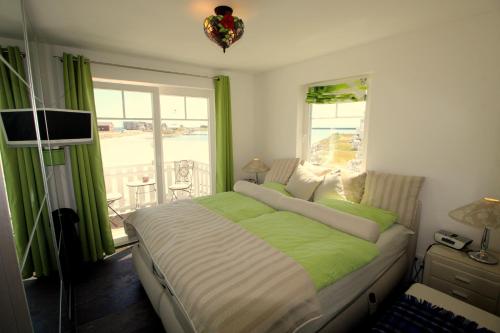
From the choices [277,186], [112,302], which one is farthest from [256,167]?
[112,302]

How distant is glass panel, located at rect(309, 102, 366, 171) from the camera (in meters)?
2.92

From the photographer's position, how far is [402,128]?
2.41 metres

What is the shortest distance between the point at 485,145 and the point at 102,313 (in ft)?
11.3

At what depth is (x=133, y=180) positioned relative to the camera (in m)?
3.90

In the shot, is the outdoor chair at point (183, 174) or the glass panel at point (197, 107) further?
the outdoor chair at point (183, 174)

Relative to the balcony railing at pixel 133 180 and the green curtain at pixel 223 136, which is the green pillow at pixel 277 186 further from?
the balcony railing at pixel 133 180

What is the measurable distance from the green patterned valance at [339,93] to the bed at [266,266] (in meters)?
1.47

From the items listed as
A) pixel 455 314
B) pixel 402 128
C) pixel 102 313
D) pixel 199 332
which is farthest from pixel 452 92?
pixel 102 313

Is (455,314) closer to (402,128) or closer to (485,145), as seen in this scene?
(485,145)

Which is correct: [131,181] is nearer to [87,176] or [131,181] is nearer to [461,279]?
[87,176]

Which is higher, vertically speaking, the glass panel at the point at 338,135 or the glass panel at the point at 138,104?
the glass panel at the point at 138,104

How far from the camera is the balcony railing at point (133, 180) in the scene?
147 inches

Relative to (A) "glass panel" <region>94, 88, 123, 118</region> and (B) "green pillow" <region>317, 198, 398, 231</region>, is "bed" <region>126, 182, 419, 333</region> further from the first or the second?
(A) "glass panel" <region>94, 88, 123, 118</region>

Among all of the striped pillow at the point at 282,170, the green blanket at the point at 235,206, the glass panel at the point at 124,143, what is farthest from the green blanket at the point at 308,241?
the glass panel at the point at 124,143
